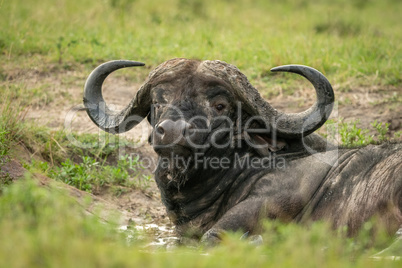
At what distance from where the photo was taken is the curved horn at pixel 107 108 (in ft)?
19.4

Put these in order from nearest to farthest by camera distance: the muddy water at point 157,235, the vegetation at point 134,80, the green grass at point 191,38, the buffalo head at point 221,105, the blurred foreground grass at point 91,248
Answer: the blurred foreground grass at point 91,248, the vegetation at point 134,80, the buffalo head at point 221,105, the muddy water at point 157,235, the green grass at point 191,38

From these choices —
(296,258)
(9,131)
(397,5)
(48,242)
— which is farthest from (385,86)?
(397,5)

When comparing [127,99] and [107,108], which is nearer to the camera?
[107,108]

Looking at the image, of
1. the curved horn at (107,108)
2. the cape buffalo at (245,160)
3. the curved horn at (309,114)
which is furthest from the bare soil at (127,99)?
the curved horn at (309,114)

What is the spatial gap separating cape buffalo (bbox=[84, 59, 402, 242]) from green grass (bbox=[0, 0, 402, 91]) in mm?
3532

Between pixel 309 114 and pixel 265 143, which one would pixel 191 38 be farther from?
pixel 309 114

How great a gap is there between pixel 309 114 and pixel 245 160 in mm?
716

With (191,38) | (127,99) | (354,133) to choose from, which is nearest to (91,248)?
(354,133)

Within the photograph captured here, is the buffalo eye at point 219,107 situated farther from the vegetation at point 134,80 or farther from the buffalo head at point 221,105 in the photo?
the vegetation at point 134,80

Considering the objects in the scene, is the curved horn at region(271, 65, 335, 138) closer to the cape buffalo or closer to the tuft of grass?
the cape buffalo

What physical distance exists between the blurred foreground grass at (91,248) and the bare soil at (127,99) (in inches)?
123

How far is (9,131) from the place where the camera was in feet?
21.5

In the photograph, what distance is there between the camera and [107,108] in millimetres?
6238

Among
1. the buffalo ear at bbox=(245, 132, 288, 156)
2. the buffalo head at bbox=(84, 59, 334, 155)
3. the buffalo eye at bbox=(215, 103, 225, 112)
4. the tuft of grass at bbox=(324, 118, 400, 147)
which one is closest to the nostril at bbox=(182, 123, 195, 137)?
the buffalo head at bbox=(84, 59, 334, 155)
